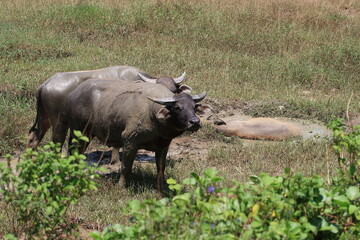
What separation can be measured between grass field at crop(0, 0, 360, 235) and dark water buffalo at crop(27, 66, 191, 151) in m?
0.35

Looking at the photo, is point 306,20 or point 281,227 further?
point 306,20

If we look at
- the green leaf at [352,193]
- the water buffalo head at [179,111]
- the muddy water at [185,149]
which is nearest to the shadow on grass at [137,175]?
the muddy water at [185,149]

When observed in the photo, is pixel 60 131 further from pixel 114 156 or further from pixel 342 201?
pixel 342 201

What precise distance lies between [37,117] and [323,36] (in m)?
7.79

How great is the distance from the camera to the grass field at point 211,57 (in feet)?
24.6

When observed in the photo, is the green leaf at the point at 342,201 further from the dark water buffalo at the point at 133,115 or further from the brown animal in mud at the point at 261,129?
the brown animal in mud at the point at 261,129

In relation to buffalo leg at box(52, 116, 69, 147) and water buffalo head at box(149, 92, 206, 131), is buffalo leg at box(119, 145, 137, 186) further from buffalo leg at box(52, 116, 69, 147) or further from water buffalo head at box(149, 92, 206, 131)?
buffalo leg at box(52, 116, 69, 147)

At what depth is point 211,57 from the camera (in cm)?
1234

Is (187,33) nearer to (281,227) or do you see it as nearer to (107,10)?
(107,10)

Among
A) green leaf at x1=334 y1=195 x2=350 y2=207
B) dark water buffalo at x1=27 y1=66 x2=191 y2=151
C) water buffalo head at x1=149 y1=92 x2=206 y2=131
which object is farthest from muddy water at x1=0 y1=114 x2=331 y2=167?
green leaf at x1=334 y1=195 x2=350 y2=207

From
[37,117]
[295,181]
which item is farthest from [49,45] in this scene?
[295,181]

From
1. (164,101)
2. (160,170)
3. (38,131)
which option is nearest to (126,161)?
(160,170)

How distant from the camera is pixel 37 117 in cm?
800

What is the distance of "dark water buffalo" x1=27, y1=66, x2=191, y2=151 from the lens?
752 cm
